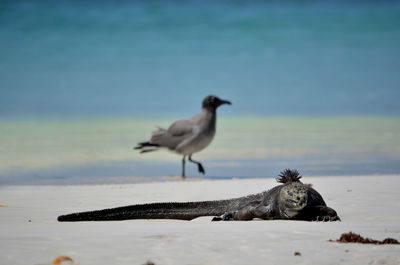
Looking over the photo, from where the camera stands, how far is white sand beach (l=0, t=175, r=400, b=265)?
199 inches

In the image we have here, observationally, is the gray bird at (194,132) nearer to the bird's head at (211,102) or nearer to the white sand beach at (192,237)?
the bird's head at (211,102)

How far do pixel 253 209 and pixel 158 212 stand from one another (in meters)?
1.23

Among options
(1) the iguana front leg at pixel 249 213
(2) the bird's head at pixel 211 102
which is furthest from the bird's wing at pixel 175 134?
(1) the iguana front leg at pixel 249 213

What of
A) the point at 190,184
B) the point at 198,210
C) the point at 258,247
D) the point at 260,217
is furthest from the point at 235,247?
the point at 190,184

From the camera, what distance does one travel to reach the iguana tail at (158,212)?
764 centimetres

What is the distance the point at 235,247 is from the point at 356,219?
2661mm

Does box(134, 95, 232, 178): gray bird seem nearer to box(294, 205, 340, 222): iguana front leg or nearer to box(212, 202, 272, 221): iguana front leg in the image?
box(212, 202, 272, 221): iguana front leg

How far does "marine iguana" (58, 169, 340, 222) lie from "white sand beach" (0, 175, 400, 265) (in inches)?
9.4

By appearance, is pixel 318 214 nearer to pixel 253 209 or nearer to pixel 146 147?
pixel 253 209

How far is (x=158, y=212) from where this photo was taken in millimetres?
8094

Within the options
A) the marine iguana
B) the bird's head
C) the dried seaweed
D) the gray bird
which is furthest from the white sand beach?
the bird's head

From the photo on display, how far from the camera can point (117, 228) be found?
6824mm

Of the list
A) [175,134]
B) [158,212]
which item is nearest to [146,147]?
[175,134]

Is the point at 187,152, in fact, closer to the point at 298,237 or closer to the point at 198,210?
the point at 198,210
